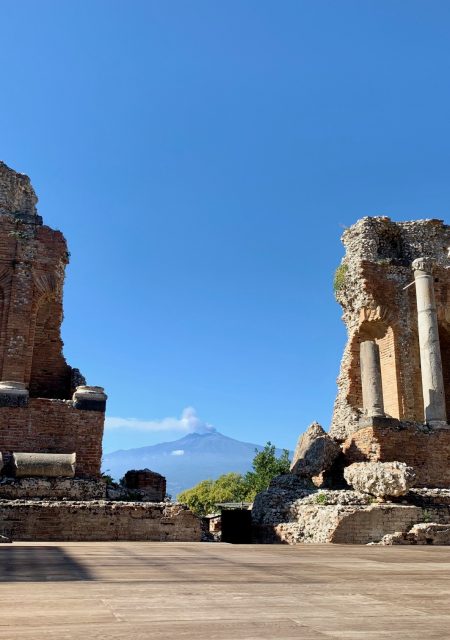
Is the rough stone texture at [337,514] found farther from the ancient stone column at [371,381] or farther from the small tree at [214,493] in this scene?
the small tree at [214,493]

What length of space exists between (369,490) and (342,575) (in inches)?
347

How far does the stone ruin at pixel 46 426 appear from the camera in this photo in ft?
41.2

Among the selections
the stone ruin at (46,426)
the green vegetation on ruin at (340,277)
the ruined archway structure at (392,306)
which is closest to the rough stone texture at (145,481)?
the stone ruin at (46,426)

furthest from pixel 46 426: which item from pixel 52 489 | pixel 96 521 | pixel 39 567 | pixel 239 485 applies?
pixel 239 485

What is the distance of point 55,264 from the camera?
691 inches

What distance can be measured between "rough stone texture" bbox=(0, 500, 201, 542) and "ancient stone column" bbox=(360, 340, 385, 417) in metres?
6.83

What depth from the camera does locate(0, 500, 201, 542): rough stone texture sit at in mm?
12188

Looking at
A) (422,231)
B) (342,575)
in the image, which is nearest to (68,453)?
(342,575)

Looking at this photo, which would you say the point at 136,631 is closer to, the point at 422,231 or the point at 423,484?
the point at 423,484

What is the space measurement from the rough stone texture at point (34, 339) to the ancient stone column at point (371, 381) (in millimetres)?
7781

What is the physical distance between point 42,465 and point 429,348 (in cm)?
1233

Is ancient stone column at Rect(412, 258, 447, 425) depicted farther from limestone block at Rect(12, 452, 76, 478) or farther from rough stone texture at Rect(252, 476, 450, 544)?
limestone block at Rect(12, 452, 76, 478)

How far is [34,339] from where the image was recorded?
18.1 metres

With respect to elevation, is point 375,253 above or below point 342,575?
above
